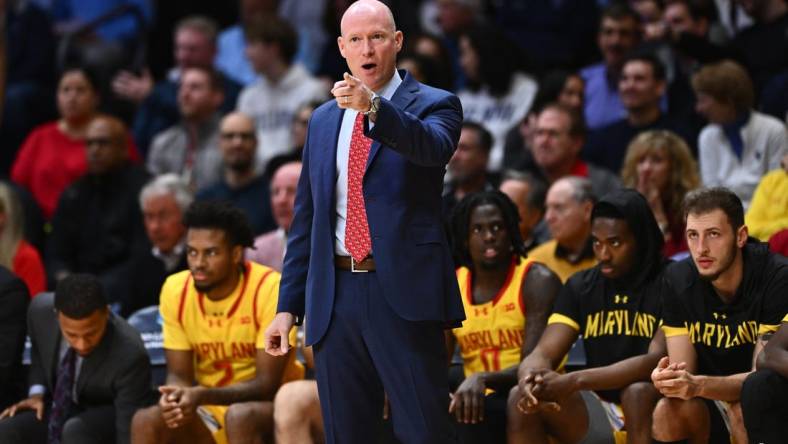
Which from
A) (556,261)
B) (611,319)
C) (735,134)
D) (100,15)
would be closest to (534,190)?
(556,261)

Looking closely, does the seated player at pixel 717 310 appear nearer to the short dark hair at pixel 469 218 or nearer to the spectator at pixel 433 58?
the short dark hair at pixel 469 218

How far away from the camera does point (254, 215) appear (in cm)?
869

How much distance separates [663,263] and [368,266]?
193 cm

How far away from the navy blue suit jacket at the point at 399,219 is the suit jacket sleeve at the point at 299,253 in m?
0.05

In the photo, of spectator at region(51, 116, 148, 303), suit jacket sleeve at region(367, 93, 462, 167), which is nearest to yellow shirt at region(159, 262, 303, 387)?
suit jacket sleeve at region(367, 93, 462, 167)

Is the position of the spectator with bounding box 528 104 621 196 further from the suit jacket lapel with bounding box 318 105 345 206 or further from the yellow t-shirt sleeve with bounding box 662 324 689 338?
the suit jacket lapel with bounding box 318 105 345 206

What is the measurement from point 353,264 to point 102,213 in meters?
4.46

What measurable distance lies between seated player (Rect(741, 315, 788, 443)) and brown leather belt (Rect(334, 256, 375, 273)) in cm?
154

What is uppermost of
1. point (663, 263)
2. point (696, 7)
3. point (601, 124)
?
point (696, 7)

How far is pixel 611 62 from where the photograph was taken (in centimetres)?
917

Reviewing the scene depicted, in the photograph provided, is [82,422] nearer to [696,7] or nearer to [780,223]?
[780,223]

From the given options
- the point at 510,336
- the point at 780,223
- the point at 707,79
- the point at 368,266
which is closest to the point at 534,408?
the point at 510,336

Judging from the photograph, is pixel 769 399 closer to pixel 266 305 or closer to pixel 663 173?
pixel 266 305

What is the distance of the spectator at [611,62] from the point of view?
30.0ft
